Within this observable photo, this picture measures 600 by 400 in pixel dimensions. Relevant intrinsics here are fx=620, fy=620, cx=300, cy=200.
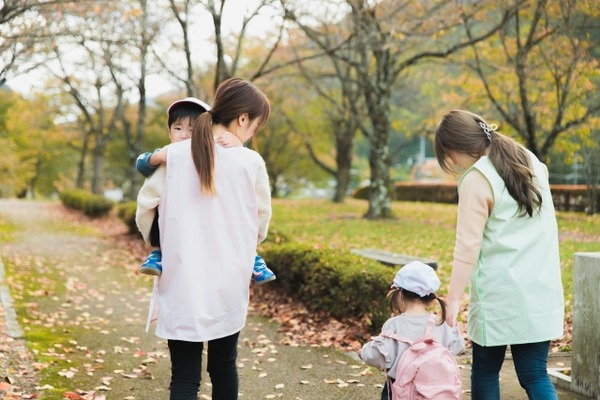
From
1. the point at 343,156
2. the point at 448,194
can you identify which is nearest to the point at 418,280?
the point at 343,156

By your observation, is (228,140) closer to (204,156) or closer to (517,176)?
(204,156)

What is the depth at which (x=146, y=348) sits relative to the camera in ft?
18.3

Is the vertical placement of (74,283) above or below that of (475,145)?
below

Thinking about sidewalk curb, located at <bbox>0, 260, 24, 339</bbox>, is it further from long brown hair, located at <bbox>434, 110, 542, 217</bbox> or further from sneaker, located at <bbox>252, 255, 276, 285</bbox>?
long brown hair, located at <bbox>434, 110, 542, 217</bbox>

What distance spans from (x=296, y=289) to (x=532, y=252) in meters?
4.76

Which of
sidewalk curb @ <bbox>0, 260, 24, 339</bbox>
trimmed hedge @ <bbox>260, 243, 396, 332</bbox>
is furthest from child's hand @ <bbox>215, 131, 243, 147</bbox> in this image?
sidewalk curb @ <bbox>0, 260, 24, 339</bbox>

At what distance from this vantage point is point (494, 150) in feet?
9.04

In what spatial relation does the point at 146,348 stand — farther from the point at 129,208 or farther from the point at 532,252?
the point at 129,208

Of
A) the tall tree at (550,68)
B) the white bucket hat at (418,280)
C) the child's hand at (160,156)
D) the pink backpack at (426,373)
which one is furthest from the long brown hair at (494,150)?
the tall tree at (550,68)

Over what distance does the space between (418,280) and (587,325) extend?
5.02ft

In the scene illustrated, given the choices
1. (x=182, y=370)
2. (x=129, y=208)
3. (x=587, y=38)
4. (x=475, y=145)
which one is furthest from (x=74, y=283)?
(x=587, y=38)

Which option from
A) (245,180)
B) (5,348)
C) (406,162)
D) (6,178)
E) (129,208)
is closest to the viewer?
(245,180)

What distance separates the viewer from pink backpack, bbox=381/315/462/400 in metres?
2.80

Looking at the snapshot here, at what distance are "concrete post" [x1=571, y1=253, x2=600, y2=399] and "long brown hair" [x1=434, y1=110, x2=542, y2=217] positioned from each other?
47.5 inches
